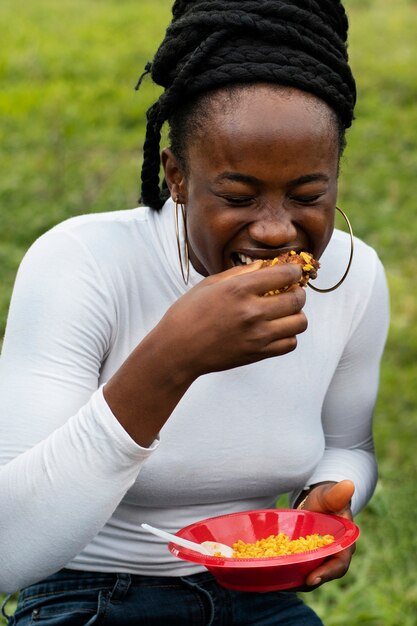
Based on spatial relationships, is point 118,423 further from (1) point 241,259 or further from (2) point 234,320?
(1) point 241,259

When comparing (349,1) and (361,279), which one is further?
(349,1)

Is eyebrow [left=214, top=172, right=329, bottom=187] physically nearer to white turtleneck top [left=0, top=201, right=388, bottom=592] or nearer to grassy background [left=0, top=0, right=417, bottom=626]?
white turtleneck top [left=0, top=201, right=388, bottom=592]

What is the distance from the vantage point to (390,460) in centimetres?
435

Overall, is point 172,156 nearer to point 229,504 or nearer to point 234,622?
point 229,504

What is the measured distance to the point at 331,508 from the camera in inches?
92.0

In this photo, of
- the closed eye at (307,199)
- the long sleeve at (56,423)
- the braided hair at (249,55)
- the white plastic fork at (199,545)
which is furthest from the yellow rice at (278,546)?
the braided hair at (249,55)

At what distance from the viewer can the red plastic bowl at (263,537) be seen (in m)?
2.02

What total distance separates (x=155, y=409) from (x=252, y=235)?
0.39m

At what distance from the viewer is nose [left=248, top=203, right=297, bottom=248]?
2.08 m

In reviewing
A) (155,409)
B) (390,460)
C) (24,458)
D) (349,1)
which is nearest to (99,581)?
(24,458)

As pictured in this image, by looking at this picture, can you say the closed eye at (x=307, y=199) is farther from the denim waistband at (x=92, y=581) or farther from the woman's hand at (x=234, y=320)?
the denim waistband at (x=92, y=581)

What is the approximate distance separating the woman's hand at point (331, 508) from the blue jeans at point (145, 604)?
225 mm

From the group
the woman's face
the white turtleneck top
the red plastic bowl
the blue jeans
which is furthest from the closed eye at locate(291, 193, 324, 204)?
the blue jeans

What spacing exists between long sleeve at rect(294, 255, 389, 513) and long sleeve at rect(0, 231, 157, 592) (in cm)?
64
